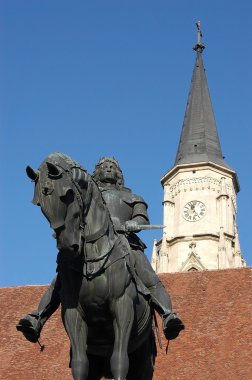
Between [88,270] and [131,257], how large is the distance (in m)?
0.58

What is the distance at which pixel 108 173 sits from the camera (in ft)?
25.1

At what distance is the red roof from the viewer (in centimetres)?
1880

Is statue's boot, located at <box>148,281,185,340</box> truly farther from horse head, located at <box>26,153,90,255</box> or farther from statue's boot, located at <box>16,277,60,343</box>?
horse head, located at <box>26,153,90,255</box>

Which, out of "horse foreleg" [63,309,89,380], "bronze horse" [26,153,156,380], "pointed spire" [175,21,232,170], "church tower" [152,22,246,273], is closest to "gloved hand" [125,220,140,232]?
"bronze horse" [26,153,156,380]

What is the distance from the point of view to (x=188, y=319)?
68.0ft

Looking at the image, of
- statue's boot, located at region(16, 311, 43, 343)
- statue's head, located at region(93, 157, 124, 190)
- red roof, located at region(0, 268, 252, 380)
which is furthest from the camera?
red roof, located at region(0, 268, 252, 380)

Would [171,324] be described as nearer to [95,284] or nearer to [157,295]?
[157,295]


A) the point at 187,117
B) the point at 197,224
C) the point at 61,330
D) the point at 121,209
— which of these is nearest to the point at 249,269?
the point at 61,330

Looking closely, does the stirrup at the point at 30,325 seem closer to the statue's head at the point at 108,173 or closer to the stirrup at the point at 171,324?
the stirrup at the point at 171,324

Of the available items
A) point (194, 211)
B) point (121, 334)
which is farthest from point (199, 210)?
point (121, 334)

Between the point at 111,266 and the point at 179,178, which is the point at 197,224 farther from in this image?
the point at 111,266

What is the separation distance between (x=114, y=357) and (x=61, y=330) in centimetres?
1439

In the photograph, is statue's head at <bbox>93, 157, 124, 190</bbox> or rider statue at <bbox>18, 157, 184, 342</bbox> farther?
statue's head at <bbox>93, 157, 124, 190</bbox>

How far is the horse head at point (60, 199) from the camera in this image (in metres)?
6.44
